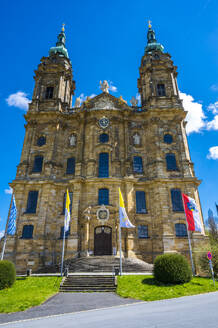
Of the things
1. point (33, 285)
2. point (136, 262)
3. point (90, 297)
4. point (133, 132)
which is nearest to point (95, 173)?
point (133, 132)

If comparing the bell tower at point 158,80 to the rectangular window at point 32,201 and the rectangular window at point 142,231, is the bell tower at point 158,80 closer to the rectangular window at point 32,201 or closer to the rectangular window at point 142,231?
the rectangular window at point 142,231

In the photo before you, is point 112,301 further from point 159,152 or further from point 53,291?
point 159,152

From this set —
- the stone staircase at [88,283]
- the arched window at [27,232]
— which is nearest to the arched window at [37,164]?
the arched window at [27,232]

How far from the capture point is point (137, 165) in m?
31.2

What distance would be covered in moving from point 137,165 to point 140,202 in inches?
213

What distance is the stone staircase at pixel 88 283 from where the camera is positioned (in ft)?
51.8

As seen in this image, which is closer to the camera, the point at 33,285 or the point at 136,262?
the point at 33,285

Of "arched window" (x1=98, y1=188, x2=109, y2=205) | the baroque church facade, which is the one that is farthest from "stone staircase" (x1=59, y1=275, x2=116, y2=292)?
"arched window" (x1=98, y1=188, x2=109, y2=205)

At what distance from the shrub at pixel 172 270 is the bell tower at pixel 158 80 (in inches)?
946

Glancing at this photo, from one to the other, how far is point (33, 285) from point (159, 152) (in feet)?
71.0

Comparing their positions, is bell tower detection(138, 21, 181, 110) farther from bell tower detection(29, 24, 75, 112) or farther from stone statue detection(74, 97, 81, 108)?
bell tower detection(29, 24, 75, 112)

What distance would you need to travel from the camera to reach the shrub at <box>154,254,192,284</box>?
51.9 ft

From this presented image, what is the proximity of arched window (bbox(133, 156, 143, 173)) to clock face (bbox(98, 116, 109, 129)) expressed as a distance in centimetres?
643

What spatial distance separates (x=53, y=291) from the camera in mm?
15258
